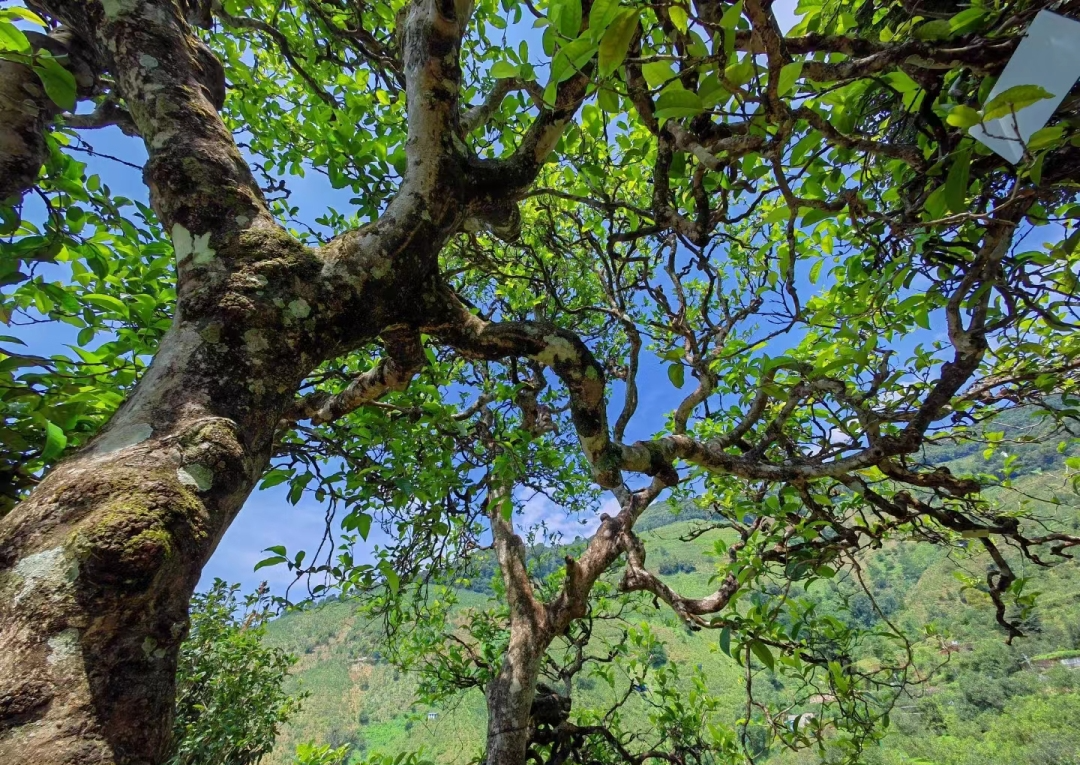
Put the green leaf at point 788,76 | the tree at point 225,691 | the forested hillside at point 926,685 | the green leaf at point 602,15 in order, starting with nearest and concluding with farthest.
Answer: the green leaf at point 602,15 → the green leaf at point 788,76 → the tree at point 225,691 → the forested hillside at point 926,685

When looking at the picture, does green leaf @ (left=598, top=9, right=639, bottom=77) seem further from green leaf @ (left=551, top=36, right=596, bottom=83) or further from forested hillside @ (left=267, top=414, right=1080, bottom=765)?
forested hillside @ (left=267, top=414, right=1080, bottom=765)

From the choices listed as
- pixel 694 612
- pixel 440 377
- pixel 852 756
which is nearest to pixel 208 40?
pixel 440 377

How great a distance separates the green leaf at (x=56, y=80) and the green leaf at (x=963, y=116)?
2.19m

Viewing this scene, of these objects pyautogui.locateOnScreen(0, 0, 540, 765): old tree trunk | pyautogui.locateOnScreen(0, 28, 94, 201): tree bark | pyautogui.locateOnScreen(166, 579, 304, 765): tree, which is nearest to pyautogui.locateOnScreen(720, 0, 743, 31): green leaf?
pyautogui.locateOnScreen(0, 0, 540, 765): old tree trunk

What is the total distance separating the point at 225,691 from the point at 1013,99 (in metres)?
9.02

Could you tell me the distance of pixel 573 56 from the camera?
977mm

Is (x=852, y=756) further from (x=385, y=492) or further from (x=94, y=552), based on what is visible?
(x=94, y=552)

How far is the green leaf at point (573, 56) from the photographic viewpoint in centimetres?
94

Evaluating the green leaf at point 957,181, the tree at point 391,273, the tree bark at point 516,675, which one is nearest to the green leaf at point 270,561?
the tree at point 391,273

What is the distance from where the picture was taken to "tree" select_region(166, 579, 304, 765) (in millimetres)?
5793

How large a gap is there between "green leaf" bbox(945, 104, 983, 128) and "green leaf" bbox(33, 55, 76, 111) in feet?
7.20

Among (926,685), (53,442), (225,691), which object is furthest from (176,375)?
(926,685)

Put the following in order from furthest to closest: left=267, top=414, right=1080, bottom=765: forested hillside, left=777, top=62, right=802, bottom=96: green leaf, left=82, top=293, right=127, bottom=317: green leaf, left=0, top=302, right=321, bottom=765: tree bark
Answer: left=267, top=414, right=1080, bottom=765: forested hillside, left=82, top=293, right=127, bottom=317: green leaf, left=777, top=62, right=802, bottom=96: green leaf, left=0, top=302, right=321, bottom=765: tree bark

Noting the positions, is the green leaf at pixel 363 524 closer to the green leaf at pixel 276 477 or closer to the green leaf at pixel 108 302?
the green leaf at pixel 276 477
